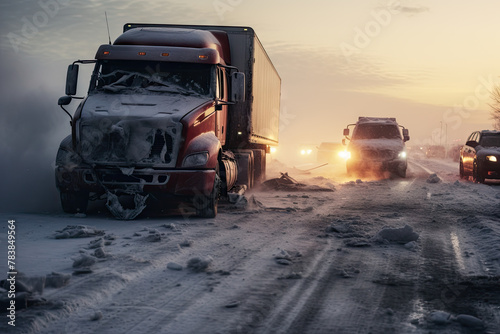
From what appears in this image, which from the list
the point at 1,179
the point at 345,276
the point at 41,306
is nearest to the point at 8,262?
the point at 41,306

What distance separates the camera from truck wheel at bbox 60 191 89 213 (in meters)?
10.1

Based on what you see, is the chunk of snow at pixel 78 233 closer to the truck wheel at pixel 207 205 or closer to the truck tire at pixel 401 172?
the truck wheel at pixel 207 205

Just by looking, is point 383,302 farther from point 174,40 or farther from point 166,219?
point 174,40

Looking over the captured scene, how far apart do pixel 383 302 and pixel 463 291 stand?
92cm

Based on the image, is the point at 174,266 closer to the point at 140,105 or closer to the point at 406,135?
the point at 140,105

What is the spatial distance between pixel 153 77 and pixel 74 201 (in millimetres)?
2629

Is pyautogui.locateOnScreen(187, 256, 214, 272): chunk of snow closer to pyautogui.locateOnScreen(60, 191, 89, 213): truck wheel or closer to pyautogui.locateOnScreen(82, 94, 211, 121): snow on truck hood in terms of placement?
pyautogui.locateOnScreen(82, 94, 211, 121): snow on truck hood

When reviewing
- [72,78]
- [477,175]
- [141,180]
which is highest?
[72,78]

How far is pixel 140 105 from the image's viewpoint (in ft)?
31.8

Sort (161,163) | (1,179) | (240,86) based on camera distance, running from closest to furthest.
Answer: (161,163)
(240,86)
(1,179)

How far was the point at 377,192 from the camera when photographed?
16.3 metres

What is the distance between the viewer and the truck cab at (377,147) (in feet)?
74.4

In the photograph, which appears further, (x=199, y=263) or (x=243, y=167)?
(x=243, y=167)

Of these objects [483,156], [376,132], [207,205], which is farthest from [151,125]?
[376,132]
